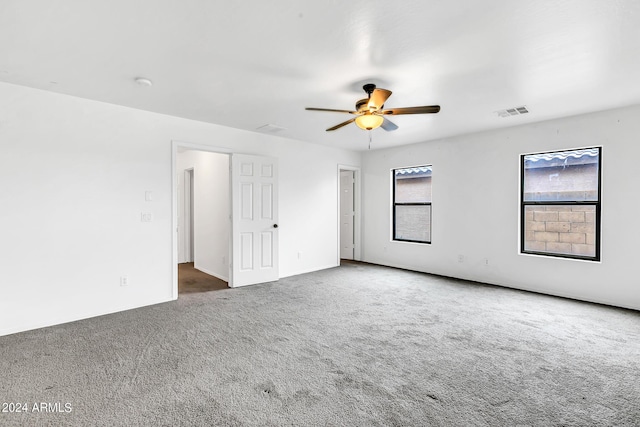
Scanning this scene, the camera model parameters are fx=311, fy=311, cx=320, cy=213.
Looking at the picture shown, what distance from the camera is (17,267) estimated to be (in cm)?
316

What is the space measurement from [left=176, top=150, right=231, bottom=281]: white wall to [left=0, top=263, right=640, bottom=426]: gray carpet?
1.57 meters

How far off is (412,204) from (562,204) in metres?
2.42

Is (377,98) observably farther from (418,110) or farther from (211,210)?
(211,210)

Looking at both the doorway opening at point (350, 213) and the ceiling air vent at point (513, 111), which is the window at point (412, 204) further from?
the ceiling air vent at point (513, 111)

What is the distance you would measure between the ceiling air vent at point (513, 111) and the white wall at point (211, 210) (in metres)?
4.14

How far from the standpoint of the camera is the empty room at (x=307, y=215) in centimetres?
207

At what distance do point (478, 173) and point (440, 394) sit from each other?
13.3ft

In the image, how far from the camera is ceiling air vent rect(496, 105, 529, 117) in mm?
3945

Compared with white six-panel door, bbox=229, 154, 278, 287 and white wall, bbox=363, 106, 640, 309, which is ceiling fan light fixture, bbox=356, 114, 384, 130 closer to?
white six-panel door, bbox=229, 154, 278, 287

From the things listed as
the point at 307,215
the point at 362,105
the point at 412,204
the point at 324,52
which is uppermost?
the point at 324,52

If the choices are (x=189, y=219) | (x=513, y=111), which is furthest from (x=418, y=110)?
(x=189, y=219)

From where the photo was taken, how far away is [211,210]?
5.81 metres

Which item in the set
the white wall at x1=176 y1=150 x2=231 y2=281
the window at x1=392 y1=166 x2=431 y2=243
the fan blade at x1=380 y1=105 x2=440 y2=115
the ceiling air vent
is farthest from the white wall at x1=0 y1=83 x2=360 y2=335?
the ceiling air vent

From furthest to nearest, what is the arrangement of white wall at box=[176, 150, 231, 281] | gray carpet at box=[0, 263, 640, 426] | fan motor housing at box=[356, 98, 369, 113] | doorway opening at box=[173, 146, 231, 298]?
white wall at box=[176, 150, 231, 281]
doorway opening at box=[173, 146, 231, 298]
fan motor housing at box=[356, 98, 369, 113]
gray carpet at box=[0, 263, 640, 426]
